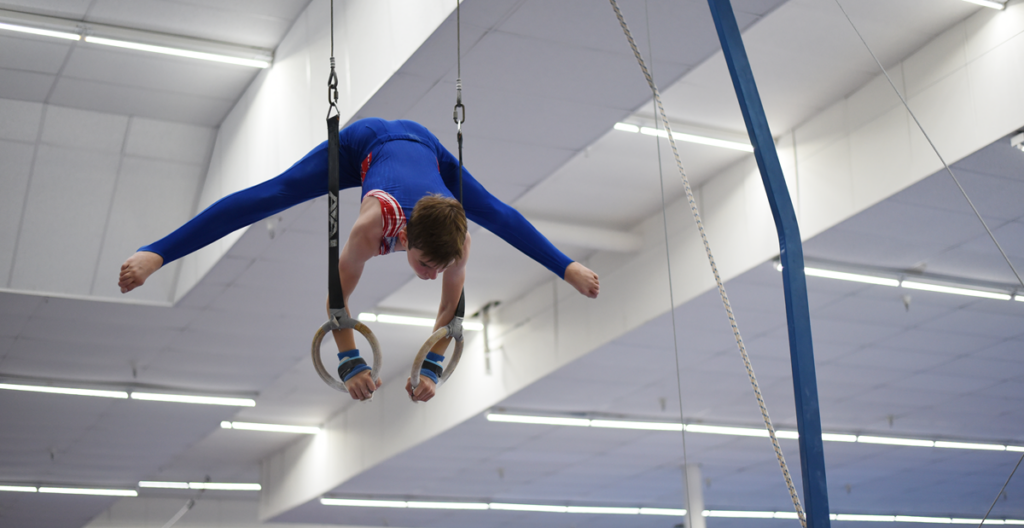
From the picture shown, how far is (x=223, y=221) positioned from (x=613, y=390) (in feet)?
27.5

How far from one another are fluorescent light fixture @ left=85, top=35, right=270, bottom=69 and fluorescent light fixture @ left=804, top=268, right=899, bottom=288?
4.73 m

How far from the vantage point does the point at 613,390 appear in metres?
11.8

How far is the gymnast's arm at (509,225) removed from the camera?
4.15 m

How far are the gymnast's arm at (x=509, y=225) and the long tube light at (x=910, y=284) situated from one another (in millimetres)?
4609

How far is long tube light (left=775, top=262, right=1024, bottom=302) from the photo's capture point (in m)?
8.59

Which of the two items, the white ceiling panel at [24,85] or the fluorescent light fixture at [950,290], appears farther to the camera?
the fluorescent light fixture at [950,290]

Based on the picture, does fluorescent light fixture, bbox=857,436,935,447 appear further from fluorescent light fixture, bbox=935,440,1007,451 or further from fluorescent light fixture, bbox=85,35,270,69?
fluorescent light fixture, bbox=85,35,270,69

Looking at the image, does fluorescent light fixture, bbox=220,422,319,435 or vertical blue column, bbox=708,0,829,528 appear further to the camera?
fluorescent light fixture, bbox=220,422,319,435

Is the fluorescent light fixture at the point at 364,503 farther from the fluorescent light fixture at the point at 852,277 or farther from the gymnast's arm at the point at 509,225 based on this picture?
the gymnast's arm at the point at 509,225

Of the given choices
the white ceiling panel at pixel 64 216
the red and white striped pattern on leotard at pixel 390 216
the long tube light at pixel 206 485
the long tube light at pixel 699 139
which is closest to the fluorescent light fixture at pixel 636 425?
the long tube light at pixel 699 139

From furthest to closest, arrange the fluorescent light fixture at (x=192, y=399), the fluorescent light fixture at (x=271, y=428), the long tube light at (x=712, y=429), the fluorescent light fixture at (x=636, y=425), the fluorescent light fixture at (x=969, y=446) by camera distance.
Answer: the fluorescent light fixture at (x=271, y=428)
the fluorescent light fixture at (x=969, y=446)
the fluorescent light fixture at (x=636, y=425)
the long tube light at (x=712, y=429)
the fluorescent light fixture at (x=192, y=399)

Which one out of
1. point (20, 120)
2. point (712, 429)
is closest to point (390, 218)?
point (20, 120)

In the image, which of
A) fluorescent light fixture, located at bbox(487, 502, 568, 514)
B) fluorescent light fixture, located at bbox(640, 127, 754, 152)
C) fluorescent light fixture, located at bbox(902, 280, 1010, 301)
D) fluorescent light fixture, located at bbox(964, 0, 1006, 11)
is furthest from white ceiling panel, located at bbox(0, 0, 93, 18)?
fluorescent light fixture, located at bbox(487, 502, 568, 514)

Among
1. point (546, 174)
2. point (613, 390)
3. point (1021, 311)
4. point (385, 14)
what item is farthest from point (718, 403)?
point (385, 14)
